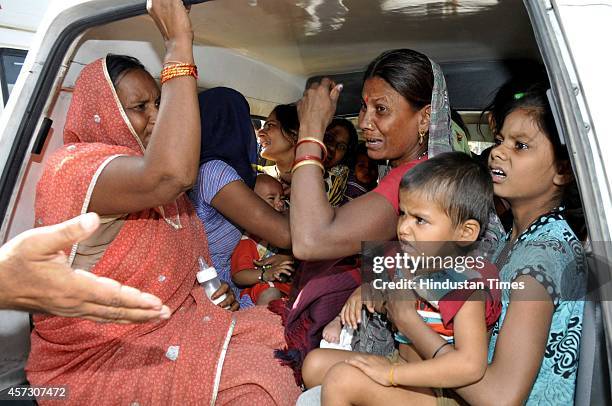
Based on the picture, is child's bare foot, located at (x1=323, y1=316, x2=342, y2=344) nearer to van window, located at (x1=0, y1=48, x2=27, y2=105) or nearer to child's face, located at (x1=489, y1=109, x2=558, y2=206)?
child's face, located at (x1=489, y1=109, x2=558, y2=206)

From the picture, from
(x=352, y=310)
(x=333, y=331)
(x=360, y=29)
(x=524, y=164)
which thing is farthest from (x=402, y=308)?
(x=360, y=29)

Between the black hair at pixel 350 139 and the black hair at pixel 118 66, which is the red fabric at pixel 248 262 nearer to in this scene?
the black hair at pixel 118 66

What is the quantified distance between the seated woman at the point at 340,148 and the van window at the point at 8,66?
209cm

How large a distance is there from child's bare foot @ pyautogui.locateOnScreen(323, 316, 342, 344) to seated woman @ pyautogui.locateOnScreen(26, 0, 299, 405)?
0.19m

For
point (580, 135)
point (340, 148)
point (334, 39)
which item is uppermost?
point (580, 135)

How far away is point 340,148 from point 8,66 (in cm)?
224

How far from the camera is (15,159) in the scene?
78.0 inches

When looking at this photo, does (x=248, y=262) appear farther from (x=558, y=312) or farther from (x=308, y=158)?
(x=558, y=312)

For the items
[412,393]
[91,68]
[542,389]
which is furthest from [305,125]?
[542,389]

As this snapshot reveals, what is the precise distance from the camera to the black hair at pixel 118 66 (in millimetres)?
2125

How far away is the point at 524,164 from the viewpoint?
1.70 metres

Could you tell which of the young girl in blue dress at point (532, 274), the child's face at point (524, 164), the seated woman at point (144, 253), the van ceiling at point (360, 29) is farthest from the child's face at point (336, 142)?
the child's face at point (524, 164)

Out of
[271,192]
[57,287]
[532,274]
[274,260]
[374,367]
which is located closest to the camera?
[57,287]

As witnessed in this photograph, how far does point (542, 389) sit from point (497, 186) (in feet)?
1.95
